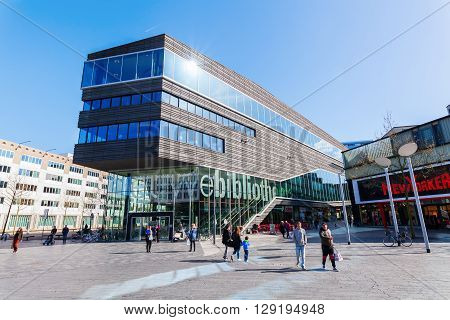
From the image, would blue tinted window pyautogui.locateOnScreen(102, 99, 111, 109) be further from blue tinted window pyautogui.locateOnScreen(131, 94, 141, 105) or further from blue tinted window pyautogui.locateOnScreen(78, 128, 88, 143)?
blue tinted window pyautogui.locateOnScreen(78, 128, 88, 143)

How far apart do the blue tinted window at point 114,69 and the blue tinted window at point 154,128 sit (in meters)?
6.81

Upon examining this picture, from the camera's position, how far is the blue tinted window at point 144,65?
2722 cm

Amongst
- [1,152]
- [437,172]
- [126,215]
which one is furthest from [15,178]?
[437,172]

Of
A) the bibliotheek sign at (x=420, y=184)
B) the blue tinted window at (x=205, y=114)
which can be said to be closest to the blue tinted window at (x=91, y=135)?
the blue tinted window at (x=205, y=114)

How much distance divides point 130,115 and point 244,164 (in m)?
15.3

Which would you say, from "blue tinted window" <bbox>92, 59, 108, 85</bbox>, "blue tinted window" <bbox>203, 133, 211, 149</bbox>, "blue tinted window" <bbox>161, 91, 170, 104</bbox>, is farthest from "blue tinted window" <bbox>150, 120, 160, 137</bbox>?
"blue tinted window" <bbox>92, 59, 108, 85</bbox>

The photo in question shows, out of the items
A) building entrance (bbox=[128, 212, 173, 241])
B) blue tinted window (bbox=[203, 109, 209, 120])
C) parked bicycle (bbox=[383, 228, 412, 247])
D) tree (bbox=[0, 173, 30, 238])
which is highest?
blue tinted window (bbox=[203, 109, 209, 120])

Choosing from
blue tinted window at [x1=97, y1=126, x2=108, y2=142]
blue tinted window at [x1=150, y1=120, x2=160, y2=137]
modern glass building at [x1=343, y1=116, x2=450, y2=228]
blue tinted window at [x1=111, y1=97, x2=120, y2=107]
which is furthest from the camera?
blue tinted window at [x1=111, y1=97, x2=120, y2=107]

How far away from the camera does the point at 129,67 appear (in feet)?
91.9

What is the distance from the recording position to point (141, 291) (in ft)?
23.3

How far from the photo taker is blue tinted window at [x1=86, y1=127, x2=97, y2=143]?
26953 mm

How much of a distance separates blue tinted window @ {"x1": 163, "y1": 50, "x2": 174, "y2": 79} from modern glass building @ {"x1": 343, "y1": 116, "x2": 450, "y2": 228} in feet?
70.1

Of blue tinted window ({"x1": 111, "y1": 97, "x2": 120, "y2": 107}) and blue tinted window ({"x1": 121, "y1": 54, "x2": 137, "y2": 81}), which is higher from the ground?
blue tinted window ({"x1": 121, "y1": 54, "x2": 137, "y2": 81})
